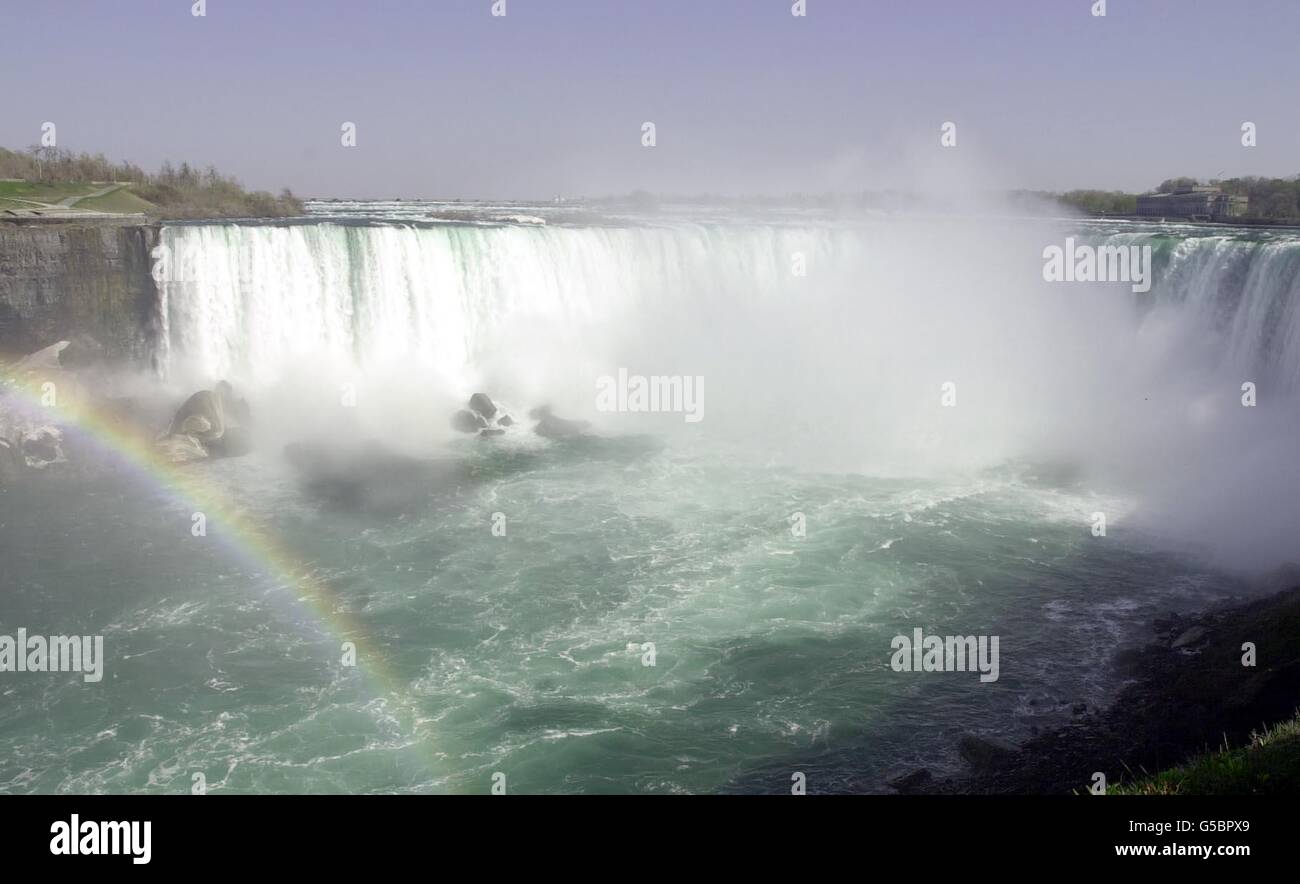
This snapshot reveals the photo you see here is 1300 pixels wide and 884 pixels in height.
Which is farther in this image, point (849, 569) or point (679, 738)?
point (849, 569)

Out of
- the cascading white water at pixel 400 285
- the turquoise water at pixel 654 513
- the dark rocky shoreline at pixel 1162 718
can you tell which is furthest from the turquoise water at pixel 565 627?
the cascading white water at pixel 400 285

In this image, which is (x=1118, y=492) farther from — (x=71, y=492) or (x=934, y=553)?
(x=71, y=492)

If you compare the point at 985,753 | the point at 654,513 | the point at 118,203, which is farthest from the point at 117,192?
the point at 985,753

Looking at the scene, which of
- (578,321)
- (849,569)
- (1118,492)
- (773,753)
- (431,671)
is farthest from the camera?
(578,321)

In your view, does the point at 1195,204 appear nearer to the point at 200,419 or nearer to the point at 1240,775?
the point at 200,419

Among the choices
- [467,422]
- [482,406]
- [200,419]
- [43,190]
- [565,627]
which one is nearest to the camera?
[565,627]

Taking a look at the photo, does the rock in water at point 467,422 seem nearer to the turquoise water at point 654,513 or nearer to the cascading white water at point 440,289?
the turquoise water at point 654,513

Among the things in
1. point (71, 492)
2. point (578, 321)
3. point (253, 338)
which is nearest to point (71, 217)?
point (253, 338)
